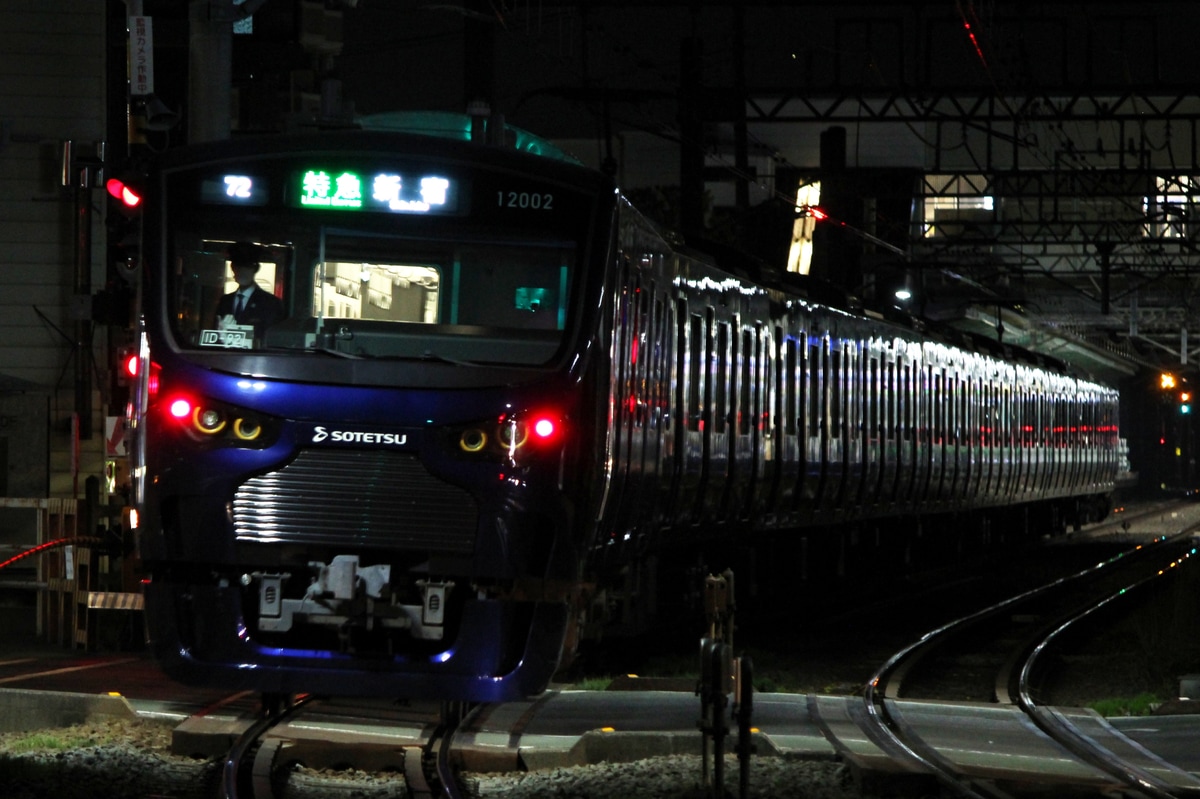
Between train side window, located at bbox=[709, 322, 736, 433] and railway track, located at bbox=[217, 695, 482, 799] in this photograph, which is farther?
train side window, located at bbox=[709, 322, 736, 433]

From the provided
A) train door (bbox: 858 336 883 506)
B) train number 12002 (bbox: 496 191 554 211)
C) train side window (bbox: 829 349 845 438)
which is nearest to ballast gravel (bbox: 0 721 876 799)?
train number 12002 (bbox: 496 191 554 211)

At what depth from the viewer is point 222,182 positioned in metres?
9.24

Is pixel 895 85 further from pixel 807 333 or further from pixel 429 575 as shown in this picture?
pixel 429 575

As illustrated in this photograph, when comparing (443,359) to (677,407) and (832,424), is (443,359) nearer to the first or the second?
(677,407)

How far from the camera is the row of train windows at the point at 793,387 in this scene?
39.5 feet

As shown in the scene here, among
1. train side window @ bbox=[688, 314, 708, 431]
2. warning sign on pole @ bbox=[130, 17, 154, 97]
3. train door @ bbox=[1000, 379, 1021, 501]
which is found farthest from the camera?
train door @ bbox=[1000, 379, 1021, 501]

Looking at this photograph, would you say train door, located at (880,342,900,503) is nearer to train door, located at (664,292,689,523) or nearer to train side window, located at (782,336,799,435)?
train side window, located at (782,336,799,435)

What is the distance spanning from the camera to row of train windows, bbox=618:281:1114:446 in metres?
12.0

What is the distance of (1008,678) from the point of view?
46.5 feet

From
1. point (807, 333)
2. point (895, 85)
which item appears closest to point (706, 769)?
point (807, 333)

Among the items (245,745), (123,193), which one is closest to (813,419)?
(123,193)

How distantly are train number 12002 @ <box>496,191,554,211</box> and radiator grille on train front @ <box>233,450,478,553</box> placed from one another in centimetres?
136

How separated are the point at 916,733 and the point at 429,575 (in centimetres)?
298

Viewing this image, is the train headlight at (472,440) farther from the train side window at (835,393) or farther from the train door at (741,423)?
the train side window at (835,393)
